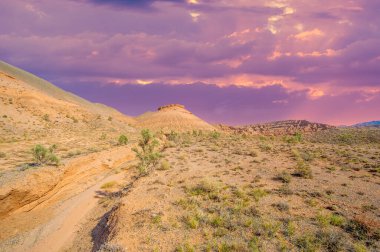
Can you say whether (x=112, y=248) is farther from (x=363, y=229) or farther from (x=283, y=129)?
(x=283, y=129)

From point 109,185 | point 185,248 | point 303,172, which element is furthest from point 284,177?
point 109,185

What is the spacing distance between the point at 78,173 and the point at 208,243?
15926 millimetres

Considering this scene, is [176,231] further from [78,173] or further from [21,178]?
[78,173]

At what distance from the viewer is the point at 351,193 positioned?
1828 cm

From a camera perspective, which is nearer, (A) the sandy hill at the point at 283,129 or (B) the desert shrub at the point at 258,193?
(B) the desert shrub at the point at 258,193

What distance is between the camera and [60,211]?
771 inches

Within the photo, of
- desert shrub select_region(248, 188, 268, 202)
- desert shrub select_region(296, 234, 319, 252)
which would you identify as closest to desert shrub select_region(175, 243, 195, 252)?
desert shrub select_region(296, 234, 319, 252)

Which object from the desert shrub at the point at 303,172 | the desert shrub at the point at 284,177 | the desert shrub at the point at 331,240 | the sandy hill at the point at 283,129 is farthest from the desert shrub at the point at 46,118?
the sandy hill at the point at 283,129

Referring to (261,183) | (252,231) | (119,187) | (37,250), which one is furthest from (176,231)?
(119,187)

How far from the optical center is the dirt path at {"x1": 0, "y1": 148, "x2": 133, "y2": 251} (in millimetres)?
16250

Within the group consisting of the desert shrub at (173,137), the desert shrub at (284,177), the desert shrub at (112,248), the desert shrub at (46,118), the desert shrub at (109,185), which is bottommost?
the desert shrub at (112,248)

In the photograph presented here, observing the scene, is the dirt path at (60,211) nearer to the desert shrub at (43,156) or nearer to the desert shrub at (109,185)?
the desert shrub at (109,185)

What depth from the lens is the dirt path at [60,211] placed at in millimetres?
16250

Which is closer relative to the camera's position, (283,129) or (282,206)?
(282,206)
